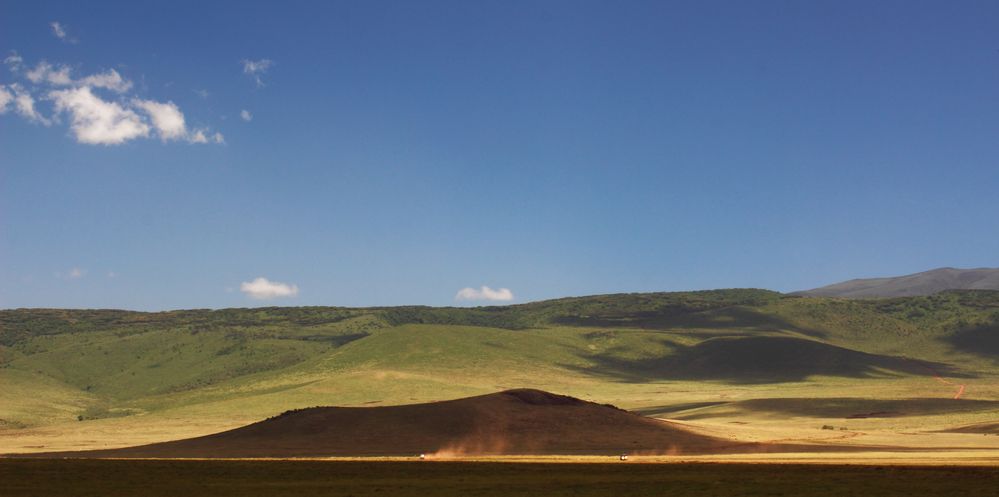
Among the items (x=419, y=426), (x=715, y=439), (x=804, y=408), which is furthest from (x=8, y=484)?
(x=804, y=408)

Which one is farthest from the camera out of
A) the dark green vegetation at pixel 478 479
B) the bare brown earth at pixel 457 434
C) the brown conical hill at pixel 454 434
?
the brown conical hill at pixel 454 434

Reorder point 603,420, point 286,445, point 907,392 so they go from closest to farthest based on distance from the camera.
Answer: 1. point 286,445
2. point 603,420
3. point 907,392

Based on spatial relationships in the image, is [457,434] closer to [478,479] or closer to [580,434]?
[580,434]

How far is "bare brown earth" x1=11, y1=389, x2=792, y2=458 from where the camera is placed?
252 ft

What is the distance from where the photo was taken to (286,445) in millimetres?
78750

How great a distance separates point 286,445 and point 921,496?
50984 millimetres

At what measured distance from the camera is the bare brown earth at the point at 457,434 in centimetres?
7681

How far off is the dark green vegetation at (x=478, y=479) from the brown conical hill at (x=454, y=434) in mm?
13517

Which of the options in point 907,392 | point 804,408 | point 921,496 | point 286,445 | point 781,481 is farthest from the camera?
point 907,392

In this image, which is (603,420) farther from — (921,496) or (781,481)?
(921,496)

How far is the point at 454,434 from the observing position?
81.4 m

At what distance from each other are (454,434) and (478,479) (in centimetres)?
2774

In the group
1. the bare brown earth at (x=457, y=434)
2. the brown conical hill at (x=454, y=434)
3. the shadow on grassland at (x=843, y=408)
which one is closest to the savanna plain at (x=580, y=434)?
the shadow on grassland at (x=843, y=408)

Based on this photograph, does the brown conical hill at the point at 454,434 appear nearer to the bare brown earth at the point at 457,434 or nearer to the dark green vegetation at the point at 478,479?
the bare brown earth at the point at 457,434
